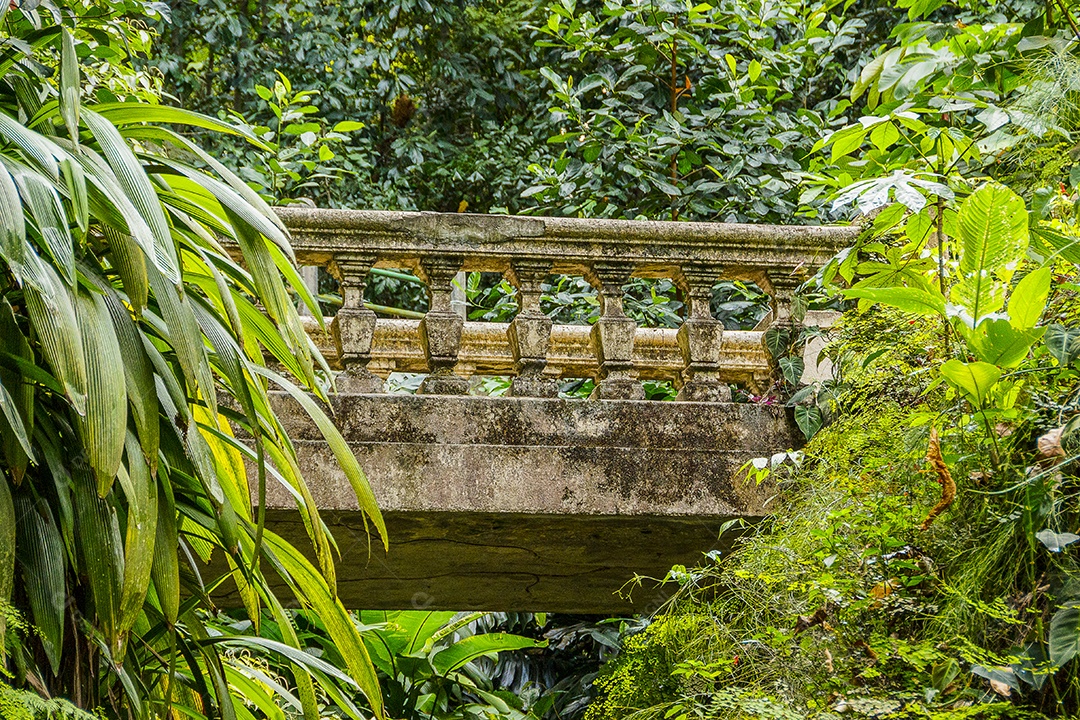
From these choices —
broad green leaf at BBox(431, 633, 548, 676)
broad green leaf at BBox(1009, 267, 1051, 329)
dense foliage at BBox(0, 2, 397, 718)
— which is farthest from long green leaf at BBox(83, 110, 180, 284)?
broad green leaf at BBox(431, 633, 548, 676)

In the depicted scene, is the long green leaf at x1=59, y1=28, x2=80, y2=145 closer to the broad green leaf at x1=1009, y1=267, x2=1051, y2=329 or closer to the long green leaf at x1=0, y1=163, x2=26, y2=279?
the long green leaf at x1=0, y1=163, x2=26, y2=279

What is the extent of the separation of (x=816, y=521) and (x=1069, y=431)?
0.64 metres

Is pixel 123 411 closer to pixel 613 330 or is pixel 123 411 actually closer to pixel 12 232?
pixel 12 232

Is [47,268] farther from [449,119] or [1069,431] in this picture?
[449,119]

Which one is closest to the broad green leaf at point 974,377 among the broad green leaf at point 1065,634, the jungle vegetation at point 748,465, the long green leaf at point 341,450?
the jungle vegetation at point 748,465

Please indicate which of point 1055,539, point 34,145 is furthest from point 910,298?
point 34,145

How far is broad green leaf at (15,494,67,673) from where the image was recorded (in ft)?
5.16

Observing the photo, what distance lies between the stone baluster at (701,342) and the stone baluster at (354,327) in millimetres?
Answer: 838

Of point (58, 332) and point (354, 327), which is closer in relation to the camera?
point (58, 332)

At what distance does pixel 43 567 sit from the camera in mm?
1602

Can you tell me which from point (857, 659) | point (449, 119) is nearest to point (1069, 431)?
point (857, 659)

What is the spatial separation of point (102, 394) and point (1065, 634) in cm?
150

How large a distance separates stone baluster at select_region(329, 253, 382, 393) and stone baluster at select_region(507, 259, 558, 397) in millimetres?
373

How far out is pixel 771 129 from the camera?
509 cm
